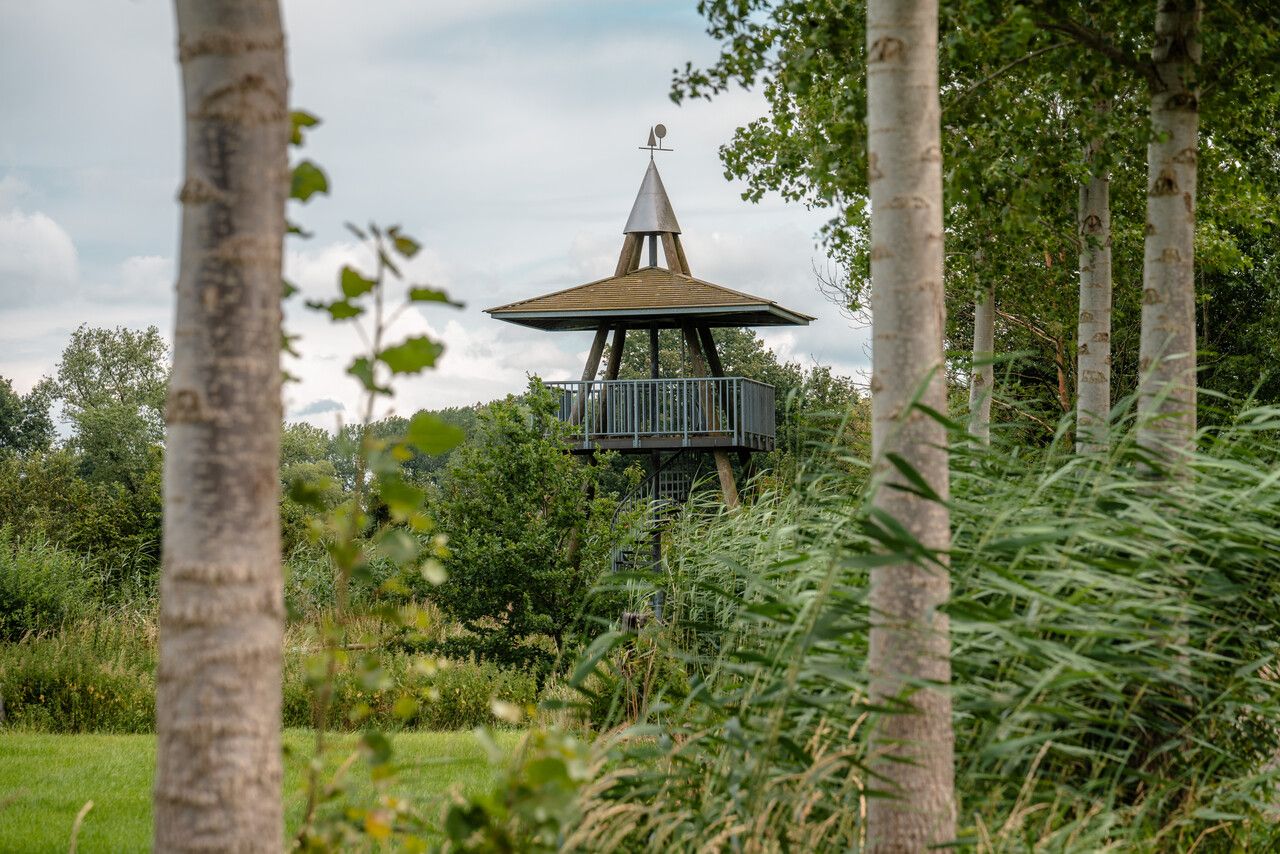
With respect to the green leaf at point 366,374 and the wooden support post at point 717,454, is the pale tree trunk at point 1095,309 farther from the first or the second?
the wooden support post at point 717,454

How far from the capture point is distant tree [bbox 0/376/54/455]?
54375 mm

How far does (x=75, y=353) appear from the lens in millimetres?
54594

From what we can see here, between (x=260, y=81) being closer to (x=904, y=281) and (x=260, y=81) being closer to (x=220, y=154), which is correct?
(x=220, y=154)

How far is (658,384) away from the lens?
65.0 ft

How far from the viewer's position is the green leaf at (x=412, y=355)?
2309mm

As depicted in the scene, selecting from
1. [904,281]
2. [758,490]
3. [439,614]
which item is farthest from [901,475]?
[439,614]

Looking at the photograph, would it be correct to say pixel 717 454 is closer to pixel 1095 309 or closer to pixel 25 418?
pixel 1095 309

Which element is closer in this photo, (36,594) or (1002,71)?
(1002,71)

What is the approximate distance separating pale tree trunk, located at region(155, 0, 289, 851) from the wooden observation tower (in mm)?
16748

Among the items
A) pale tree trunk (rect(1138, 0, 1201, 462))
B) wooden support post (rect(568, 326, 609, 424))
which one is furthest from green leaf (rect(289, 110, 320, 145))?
wooden support post (rect(568, 326, 609, 424))

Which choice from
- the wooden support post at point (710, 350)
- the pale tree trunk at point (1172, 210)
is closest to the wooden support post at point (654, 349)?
the wooden support post at point (710, 350)

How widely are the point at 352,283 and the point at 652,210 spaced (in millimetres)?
19226

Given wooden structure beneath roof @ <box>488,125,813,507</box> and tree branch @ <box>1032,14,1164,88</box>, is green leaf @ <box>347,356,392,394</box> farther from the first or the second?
wooden structure beneath roof @ <box>488,125,813,507</box>

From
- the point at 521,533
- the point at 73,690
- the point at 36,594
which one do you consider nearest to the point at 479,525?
the point at 521,533
